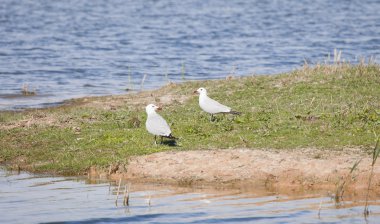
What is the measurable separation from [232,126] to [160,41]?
2856 cm

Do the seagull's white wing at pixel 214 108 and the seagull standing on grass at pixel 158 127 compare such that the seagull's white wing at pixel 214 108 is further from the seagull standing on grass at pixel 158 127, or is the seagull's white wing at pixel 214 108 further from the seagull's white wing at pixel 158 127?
the seagull's white wing at pixel 158 127

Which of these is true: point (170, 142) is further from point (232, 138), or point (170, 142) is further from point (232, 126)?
point (232, 126)

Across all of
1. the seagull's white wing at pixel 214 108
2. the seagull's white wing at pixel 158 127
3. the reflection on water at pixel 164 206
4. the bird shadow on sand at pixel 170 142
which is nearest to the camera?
the reflection on water at pixel 164 206

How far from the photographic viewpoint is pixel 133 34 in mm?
49906

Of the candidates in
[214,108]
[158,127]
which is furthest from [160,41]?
[158,127]

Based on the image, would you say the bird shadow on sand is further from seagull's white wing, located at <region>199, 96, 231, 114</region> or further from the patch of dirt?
seagull's white wing, located at <region>199, 96, 231, 114</region>

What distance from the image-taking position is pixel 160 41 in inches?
1823

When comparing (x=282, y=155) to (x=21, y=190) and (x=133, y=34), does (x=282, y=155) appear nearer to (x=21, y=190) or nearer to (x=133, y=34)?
(x=21, y=190)

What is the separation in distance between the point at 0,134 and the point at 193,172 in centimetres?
625

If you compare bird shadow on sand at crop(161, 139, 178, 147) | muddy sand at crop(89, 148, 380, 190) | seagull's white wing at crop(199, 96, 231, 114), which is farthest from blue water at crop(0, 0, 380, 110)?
muddy sand at crop(89, 148, 380, 190)

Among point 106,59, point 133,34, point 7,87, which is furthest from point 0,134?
point 133,34

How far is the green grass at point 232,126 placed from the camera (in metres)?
16.8

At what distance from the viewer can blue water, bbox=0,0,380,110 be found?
33.6 metres

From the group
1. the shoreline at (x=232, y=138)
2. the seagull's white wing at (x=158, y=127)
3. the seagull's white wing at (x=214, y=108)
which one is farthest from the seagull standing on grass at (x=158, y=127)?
the seagull's white wing at (x=214, y=108)
